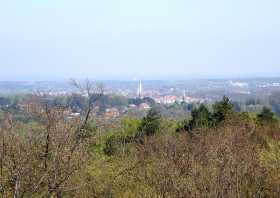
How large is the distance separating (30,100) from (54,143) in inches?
68.4

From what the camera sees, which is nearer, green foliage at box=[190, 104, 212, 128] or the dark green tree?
green foliage at box=[190, 104, 212, 128]

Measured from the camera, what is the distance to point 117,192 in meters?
15.1

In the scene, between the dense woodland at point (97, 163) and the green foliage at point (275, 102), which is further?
the green foliage at point (275, 102)

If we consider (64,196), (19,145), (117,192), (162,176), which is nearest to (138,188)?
(117,192)

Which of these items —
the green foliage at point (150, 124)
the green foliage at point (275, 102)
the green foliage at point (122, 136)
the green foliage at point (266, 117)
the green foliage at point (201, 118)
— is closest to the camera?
the green foliage at point (122, 136)

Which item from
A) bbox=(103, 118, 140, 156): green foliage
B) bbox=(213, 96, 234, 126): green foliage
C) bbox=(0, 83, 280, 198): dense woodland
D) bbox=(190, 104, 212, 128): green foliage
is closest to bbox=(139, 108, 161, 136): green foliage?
bbox=(103, 118, 140, 156): green foliage

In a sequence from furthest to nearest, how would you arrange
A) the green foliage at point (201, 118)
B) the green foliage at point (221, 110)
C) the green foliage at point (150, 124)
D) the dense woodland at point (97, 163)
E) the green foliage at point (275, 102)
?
the green foliage at point (275, 102), the green foliage at point (150, 124), the green foliage at point (221, 110), the green foliage at point (201, 118), the dense woodland at point (97, 163)

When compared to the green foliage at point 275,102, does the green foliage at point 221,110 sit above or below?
above

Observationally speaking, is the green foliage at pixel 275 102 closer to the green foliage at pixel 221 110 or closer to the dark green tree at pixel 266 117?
the dark green tree at pixel 266 117

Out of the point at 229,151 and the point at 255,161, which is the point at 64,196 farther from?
the point at 255,161

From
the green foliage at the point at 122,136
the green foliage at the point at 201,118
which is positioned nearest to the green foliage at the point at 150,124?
the green foliage at the point at 122,136

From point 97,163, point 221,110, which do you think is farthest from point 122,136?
point 97,163

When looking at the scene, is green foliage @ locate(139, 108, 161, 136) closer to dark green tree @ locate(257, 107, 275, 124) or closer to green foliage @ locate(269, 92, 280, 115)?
dark green tree @ locate(257, 107, 275, 124)

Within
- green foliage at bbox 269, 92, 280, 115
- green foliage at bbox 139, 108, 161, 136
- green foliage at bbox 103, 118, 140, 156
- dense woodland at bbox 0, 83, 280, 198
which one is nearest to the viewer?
dense woodland at bbox 0, 83, 280, 198
